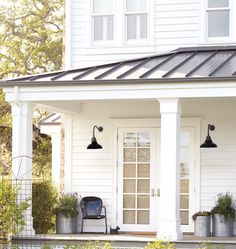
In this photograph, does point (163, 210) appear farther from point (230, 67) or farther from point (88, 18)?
point (88, 18)

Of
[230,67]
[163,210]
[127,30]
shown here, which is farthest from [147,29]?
[163,210]

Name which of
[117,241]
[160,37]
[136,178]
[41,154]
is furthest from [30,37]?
[117,241]

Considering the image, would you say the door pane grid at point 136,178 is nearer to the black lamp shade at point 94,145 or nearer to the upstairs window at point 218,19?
the black lamp shade at point 94,145

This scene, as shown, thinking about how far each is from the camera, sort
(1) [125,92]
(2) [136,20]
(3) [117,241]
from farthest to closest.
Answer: (2) [136,20], (1) [125,92], (3) [117,241]

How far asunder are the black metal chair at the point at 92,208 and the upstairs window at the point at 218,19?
14.6ft

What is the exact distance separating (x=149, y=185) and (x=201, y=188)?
115 centimetres

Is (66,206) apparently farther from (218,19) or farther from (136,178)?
(218,19)

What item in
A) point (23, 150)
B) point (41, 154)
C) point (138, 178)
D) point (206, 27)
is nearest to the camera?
point (23, 150)

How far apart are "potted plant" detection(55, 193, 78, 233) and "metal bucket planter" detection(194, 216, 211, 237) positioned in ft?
8.75

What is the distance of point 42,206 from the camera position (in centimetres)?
1803

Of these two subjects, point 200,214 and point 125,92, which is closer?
point 125,92

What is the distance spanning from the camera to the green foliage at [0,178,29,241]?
49.8 ft

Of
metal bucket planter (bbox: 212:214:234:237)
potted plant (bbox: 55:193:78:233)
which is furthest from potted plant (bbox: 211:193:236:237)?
potted plant (bbox: 55:193:78:233)

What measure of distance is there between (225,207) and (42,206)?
3.83 m
